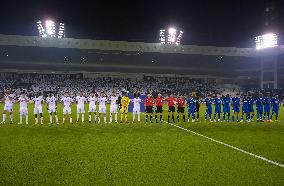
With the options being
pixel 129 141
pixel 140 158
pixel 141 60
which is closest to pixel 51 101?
pixel 129 141

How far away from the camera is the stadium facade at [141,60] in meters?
43.1

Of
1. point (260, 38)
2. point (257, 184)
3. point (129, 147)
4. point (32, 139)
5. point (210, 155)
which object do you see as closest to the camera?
point (257, 184)

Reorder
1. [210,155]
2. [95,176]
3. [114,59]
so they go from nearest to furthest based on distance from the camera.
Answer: [95,176]
[210,155]
[114,59]

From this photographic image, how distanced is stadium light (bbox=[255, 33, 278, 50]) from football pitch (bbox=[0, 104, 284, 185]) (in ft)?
122

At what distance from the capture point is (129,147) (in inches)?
431

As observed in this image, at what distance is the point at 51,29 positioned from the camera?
4075 centimetres

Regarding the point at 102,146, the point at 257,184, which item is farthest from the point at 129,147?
the point at 257,184

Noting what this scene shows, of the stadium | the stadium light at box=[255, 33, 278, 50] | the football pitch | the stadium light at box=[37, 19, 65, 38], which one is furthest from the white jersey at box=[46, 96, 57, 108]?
the stadium light at box=[255, 33, 278, 50]

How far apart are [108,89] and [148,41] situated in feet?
44.1

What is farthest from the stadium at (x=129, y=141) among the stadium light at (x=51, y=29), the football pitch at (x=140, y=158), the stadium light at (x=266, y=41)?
the stadium light at (x=266, y=41)

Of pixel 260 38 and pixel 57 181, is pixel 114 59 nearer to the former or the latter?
pixel 260 38

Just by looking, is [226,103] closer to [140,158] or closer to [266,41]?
[140,158]

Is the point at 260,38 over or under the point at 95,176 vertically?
over

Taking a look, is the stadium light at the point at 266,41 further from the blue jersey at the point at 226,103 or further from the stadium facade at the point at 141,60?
the blue jersey at the point at 226,103
